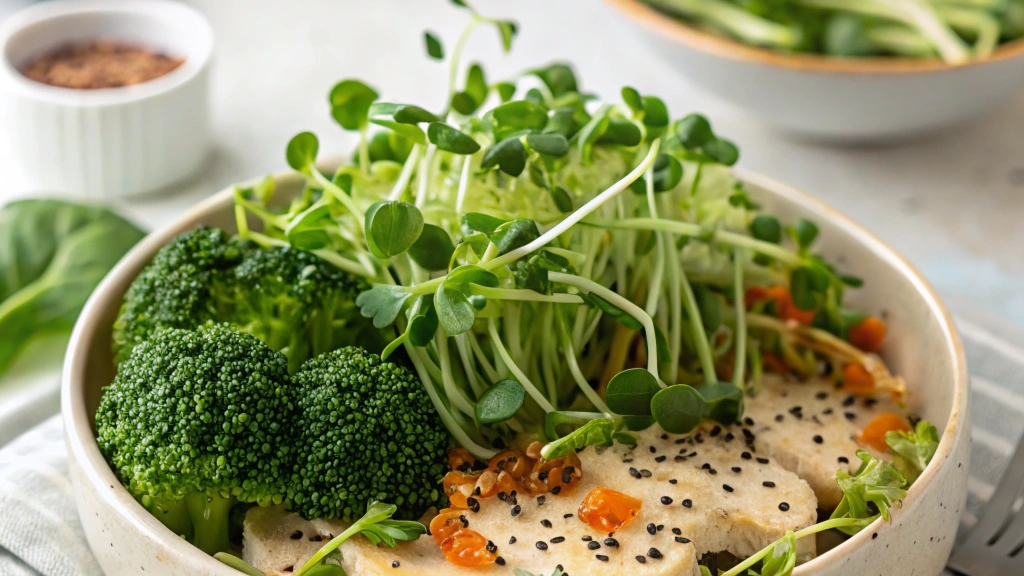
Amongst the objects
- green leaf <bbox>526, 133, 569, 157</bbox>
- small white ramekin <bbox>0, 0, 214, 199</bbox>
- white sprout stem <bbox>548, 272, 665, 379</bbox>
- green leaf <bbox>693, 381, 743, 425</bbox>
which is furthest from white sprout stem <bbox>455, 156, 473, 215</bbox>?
small white ramekin <bbox>0, 0, 214, 199</bbox>

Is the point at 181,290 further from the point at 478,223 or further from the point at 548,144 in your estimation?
the point at 548,144

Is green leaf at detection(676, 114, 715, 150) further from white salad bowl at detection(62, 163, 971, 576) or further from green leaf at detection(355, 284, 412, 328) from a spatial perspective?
green leaf at detection(355, 284, 412, 328)

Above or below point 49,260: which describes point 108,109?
above

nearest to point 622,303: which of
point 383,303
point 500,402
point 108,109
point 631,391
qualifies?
point 631,391

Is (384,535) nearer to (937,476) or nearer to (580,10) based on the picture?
(937,476)

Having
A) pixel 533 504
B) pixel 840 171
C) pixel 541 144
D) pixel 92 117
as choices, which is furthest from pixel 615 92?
pixel 533 504

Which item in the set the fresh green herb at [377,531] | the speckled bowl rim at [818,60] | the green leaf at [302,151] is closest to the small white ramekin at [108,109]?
the green leaf at [302,151]
